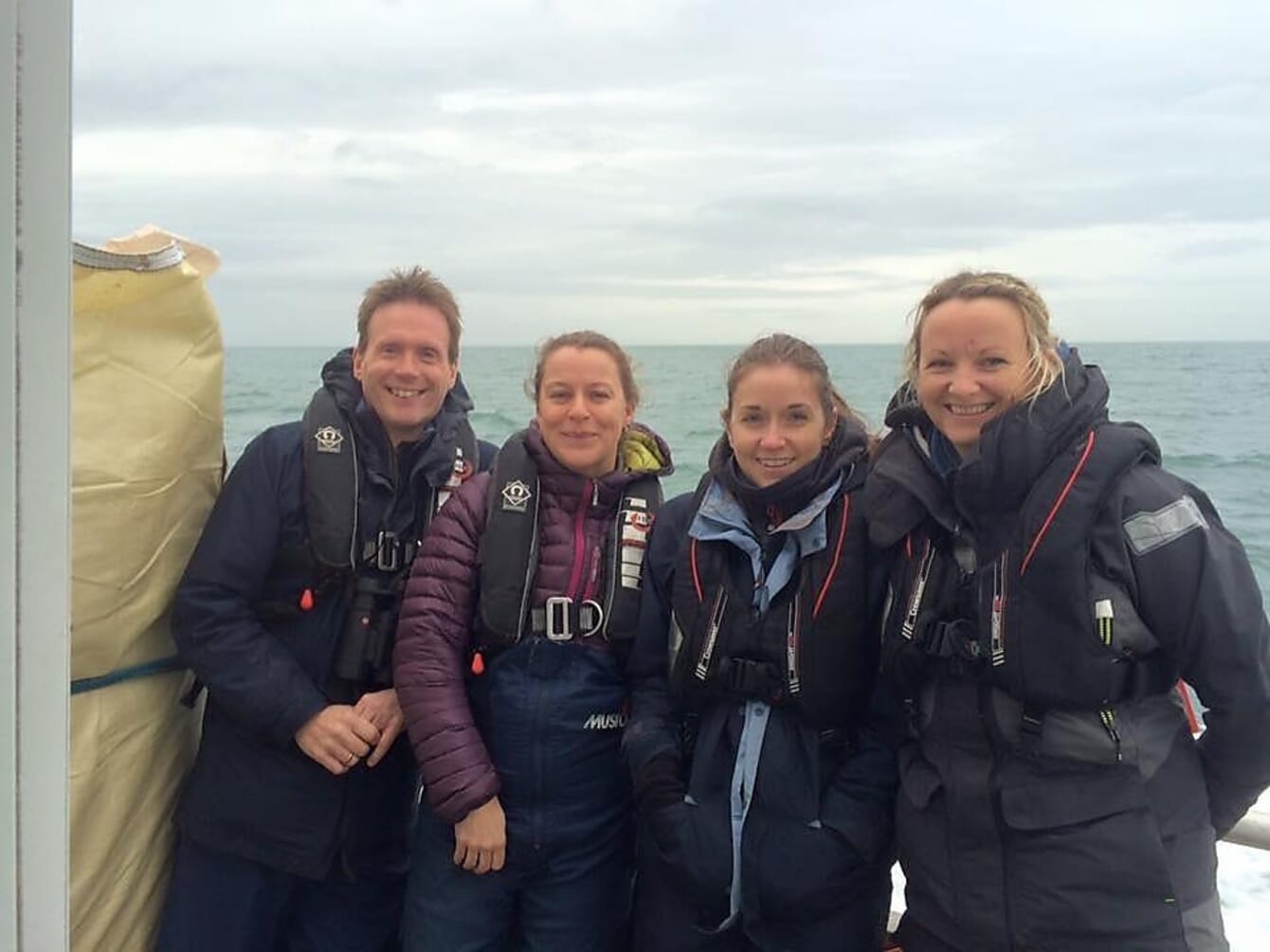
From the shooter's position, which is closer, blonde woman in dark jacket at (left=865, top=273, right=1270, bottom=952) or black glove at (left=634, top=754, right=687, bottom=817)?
blonde woman in dark jacket at (left=865, top=273, right=1270, bottom=952)

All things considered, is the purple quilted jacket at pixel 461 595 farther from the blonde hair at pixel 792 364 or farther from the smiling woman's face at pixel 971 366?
the smiling woman's face at pixel 971 366

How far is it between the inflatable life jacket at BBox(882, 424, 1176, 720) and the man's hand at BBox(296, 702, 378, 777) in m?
1.25

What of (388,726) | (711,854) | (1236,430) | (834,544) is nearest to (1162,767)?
(834,544)

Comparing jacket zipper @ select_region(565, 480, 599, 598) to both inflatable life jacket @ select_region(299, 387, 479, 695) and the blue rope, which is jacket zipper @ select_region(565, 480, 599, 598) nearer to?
inflatable life jacket @ select_region(299, 387, 479, 695)

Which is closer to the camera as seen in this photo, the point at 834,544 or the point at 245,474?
the point at 834,544

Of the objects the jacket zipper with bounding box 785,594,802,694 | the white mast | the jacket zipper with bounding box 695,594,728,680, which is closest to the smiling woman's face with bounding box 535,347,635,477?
A: the jacket zipper with bounding box 695,594,728,680

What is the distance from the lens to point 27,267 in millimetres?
848

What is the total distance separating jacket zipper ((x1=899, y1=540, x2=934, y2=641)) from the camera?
6.97ft

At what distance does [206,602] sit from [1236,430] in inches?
981

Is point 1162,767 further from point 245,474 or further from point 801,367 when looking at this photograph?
point 245,474

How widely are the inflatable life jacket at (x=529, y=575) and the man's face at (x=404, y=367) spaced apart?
0.25 m

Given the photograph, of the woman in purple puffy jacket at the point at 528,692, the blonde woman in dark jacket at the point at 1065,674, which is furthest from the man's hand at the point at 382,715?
the blonde woman in dark jacket at the point at 1065,674

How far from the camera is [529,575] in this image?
245cm

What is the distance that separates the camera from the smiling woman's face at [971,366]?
2111 mm
